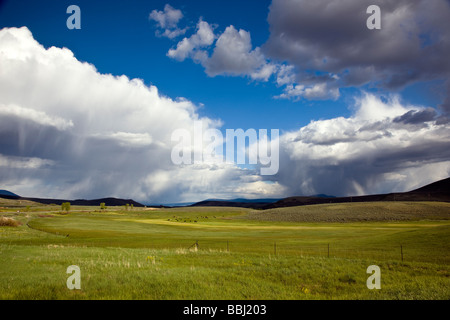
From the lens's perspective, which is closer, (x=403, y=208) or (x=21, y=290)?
(x=21, y=290)

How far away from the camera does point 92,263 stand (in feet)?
87.5

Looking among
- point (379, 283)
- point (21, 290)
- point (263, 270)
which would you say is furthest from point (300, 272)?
point (21, 290)

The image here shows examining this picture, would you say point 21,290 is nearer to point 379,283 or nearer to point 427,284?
point 379,283

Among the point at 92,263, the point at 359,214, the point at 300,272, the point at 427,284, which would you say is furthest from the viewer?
the point at 359,214

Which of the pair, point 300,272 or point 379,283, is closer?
point 379,283
